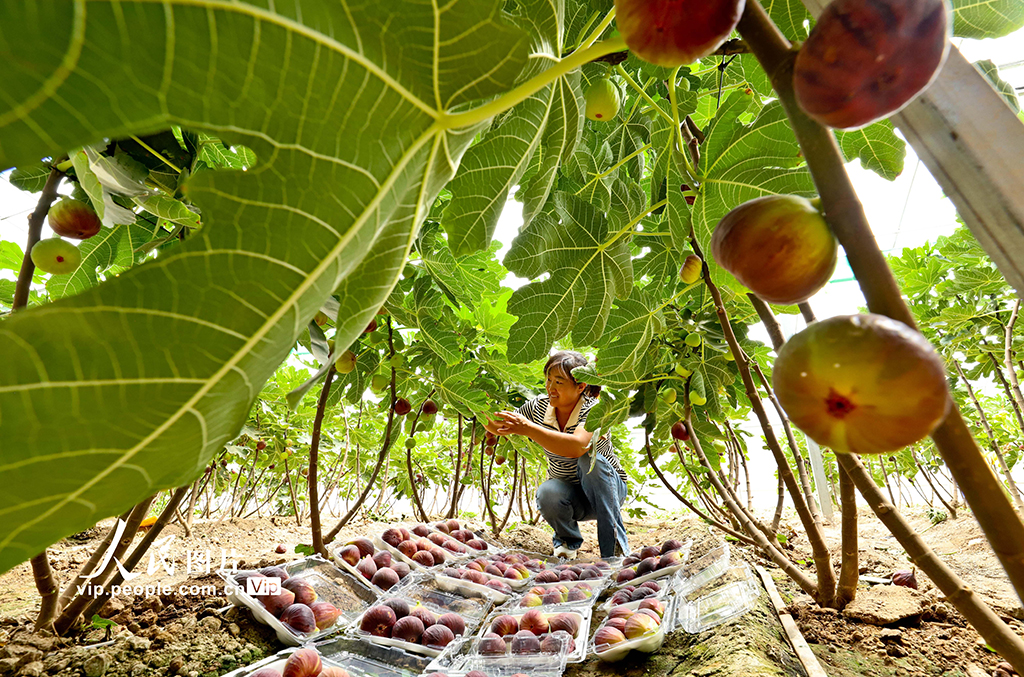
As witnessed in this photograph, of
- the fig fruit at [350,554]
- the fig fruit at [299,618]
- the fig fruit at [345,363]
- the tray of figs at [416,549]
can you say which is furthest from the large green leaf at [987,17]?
the tray of figs at [416,549]

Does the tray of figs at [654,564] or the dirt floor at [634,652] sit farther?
the tray of figs at [654,564]

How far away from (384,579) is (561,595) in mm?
771

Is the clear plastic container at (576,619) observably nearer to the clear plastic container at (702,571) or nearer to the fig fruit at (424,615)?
the fig fruit at (424,615)

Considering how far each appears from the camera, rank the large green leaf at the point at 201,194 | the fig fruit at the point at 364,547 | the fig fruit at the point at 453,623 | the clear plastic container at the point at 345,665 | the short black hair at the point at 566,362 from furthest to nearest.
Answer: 1. the short black hair at the point at 566,362
2. the fig fruit at the point at 364,547
3. the fig fruit at the point at 453,623
4. the clear plastic container at the point at 345,665
5. the large green leaf at the point at 201,194

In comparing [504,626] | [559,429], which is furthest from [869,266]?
[559,429]

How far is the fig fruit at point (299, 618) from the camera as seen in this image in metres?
1.72

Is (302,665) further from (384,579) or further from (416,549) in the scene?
(416,549)

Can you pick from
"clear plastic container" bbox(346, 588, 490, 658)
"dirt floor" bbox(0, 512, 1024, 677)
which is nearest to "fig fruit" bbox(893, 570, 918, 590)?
"dirt floor" bbox(0, 512, 1024, 677)

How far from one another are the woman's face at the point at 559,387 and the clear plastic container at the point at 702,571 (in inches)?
57.0

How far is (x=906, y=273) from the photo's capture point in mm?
3309

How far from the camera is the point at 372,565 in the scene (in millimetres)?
2420

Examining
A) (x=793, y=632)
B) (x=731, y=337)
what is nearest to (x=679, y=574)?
(x=793, y=632)

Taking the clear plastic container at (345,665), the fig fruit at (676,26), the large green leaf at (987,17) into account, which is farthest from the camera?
the clear plastic container at (345,665)

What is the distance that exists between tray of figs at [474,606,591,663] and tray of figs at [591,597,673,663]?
0.10 m
